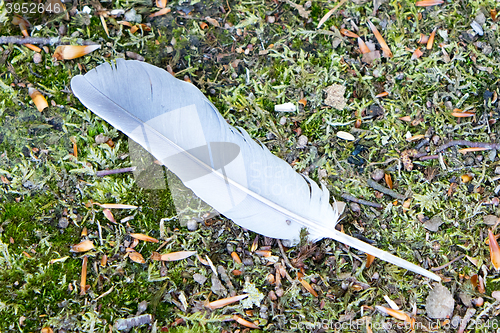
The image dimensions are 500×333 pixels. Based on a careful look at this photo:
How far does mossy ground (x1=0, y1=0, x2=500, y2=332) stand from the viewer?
200 cm

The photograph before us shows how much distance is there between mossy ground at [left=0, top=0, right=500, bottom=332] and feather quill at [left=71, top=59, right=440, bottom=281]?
0.22 metres

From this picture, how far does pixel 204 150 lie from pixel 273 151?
1.58 ft

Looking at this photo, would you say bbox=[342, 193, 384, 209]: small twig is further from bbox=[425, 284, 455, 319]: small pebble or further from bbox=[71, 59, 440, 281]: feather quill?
bbox=[425, 284, 455, 319]: small pebble

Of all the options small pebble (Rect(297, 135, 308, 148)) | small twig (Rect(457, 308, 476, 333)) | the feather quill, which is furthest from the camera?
small pebble (Rect(297, 135, 308, 148))

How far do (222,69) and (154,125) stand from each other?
63 cm

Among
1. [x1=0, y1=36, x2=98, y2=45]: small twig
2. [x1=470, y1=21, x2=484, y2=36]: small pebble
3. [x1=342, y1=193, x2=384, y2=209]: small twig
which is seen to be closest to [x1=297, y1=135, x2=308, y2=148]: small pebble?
[x1=342, y1=193, x2=384, y2=209]: small twig

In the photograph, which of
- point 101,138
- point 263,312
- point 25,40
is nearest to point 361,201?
point 263,312

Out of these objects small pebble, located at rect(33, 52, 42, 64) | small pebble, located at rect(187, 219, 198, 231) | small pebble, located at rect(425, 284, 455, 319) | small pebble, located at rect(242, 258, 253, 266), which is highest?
small pebble, located at rect(33, 52, 42, 64)

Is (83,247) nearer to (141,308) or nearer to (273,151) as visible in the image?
(141,308)

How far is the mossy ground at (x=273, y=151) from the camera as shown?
2.00 m

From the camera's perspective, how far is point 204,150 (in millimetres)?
1836

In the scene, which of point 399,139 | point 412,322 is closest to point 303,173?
point 399,139

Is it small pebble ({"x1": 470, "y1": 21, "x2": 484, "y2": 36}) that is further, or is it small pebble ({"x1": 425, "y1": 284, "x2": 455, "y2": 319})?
small pebble ({"x1": 470, "y1": 21, "x2": 484, "y2": 36})

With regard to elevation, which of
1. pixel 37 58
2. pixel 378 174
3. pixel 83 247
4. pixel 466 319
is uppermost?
pixel 37 58
